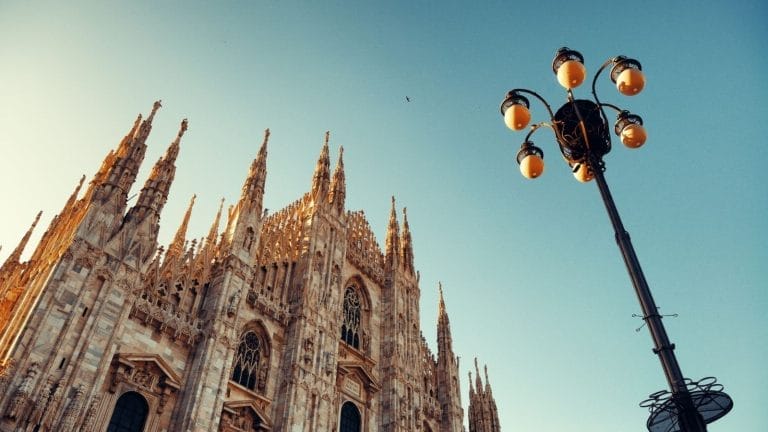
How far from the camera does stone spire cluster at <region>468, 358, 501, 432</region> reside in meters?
33.3

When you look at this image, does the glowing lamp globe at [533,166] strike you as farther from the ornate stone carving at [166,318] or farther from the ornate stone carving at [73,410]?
the ornate stone carving at [166,318]

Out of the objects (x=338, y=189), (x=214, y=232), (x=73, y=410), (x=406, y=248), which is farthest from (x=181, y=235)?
(x=406, y=248)

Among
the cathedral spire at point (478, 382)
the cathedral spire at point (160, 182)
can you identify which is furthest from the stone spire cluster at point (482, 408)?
the cathedral spire at point (160, 182)

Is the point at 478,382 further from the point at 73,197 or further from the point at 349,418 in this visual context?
the point at 73,197

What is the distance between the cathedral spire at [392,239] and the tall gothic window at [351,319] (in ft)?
13.7

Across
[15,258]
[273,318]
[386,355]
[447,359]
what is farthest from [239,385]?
[447,359]

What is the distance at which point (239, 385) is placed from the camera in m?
20.9

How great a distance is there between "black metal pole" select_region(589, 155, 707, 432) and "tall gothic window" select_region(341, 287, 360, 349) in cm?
2181

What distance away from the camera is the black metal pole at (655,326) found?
6.22 metres

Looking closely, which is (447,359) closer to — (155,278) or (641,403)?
(155,278)

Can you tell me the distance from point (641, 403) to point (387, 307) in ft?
82.7

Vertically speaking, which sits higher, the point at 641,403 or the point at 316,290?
the point at 316,290

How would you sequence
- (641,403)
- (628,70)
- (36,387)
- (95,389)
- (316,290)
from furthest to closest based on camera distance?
1. (316,290)
2. (95,389)
3. (36,387)
4. (628,70)
5. (641,403)

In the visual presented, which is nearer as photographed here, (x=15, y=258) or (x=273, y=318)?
(x=273, y=318)
